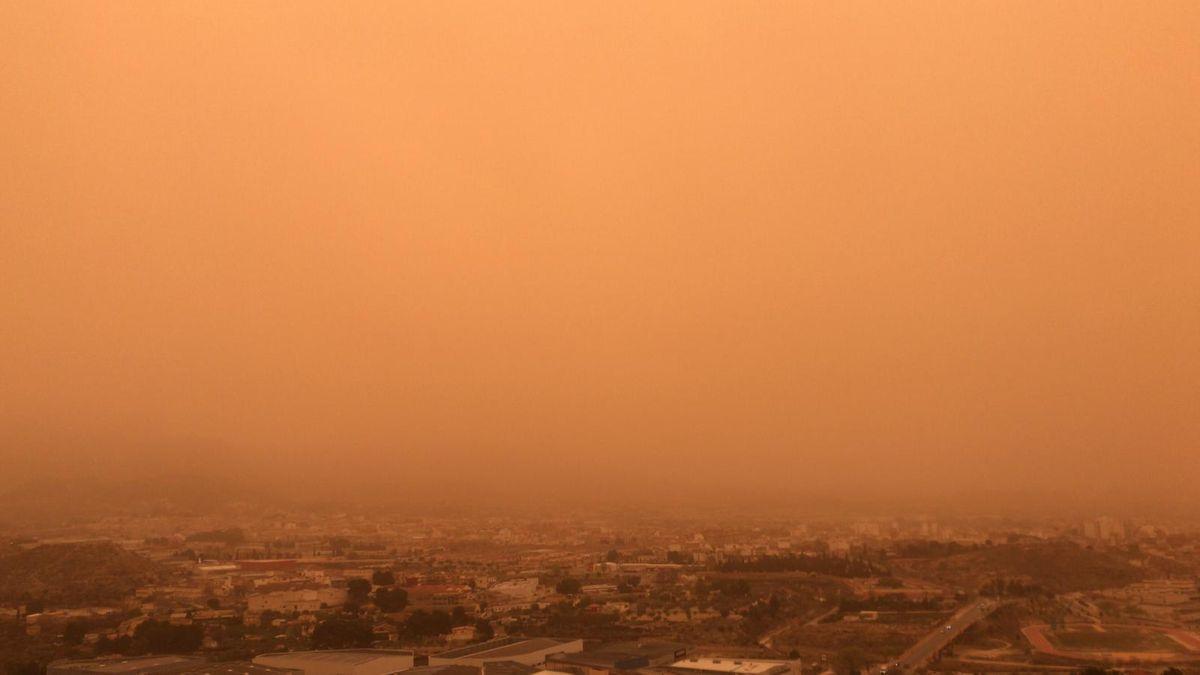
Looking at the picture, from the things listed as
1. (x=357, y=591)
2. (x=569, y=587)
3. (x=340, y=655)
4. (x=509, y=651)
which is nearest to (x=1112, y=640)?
(x=509, y=651)

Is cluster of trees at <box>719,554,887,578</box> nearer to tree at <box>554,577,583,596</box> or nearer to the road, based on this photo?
tree at <box>554,577,583,596</box>

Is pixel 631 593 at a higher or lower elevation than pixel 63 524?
lower

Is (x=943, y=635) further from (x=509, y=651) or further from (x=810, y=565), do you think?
(x=509, y=651)

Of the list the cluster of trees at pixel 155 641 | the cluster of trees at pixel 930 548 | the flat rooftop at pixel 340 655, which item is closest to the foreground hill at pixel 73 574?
the cluster of trees at pixel 155 641

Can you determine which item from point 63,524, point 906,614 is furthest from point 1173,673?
point 63,524

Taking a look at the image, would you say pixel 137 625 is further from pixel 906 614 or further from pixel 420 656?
pixel 906 614

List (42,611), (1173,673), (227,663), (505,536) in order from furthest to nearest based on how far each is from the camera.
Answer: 1. (505,536)
2. (42,611)
3. (227,663)
4. (1173,673)
